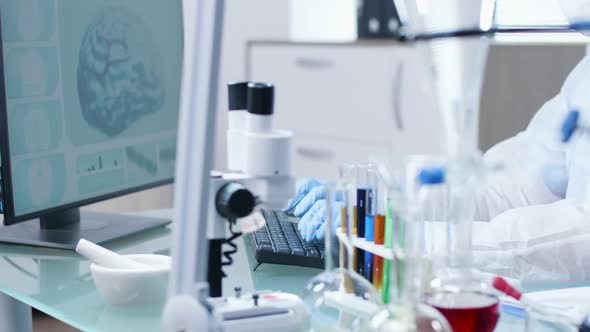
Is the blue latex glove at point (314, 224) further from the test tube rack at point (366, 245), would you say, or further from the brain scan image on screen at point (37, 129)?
→ the brain scan image on screen at point (37, 129)

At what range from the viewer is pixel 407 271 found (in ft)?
2.30

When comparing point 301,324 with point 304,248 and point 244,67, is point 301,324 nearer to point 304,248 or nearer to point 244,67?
point 304,248

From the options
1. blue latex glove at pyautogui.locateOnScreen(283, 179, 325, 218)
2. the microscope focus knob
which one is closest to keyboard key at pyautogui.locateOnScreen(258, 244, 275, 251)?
blue latex glove at pyautogui.locateOnScreen(283, 179, 325, 218)

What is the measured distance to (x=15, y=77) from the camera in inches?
52.0

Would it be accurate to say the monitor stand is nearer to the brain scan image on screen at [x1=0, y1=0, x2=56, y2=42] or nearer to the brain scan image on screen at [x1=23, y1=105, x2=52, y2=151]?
the brain scan image on screen at [x1=23, y1=105, x2=52, y2=151]

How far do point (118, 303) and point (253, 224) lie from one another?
277 millimetres

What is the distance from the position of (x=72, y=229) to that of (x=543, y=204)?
2.53 feet

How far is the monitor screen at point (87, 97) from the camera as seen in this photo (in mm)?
1333

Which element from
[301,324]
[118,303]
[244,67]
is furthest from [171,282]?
[244,67]

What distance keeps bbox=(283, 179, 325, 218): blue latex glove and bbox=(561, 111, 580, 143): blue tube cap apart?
0.60 metres

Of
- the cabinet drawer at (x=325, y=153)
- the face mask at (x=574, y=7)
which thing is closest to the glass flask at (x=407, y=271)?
the face mask at (x=574, y=7)

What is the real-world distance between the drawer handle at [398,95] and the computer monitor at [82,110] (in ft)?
2.50

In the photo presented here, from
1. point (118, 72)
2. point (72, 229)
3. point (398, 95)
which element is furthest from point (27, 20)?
point (398, 95)

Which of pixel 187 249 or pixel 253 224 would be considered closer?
pixel 187 249
